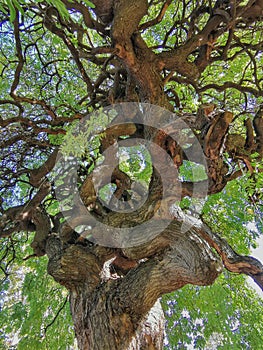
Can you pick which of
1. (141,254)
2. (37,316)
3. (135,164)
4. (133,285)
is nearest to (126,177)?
(135,164)

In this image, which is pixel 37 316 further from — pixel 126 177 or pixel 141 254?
pixel 141 254

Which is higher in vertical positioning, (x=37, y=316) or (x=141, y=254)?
(x=141, y=254)

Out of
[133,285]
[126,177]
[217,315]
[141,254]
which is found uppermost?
[126,177]

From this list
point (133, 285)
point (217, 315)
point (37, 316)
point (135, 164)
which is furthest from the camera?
point (135, 164)

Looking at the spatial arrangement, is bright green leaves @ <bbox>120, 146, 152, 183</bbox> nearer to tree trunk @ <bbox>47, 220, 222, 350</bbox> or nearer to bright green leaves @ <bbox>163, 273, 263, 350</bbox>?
tree trunk @ <bbox>47, 220, 222, 350</bbox>

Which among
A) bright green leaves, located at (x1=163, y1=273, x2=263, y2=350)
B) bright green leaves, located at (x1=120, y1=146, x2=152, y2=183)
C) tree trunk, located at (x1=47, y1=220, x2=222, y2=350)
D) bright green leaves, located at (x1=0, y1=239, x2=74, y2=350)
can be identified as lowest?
bright green leaves, located at (x1=163, y1=273, x2=263, y2=350)

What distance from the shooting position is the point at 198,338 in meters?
5.39

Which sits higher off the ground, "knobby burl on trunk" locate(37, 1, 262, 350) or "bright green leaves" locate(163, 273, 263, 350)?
"knobby burl on trunk" locate(37, 1, 262, 350)

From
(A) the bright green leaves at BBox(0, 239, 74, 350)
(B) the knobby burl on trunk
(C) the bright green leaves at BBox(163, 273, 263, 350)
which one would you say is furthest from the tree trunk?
(C) the bright green leaves at BBox(163, 273, 263, 350)

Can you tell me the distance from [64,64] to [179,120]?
2.75 m

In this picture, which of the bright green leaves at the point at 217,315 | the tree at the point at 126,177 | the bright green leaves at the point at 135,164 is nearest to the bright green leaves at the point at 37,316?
the tree at the point at 126,177

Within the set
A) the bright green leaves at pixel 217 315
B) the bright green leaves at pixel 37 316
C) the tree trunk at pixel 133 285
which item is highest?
the tree trunk at pixel 133 285

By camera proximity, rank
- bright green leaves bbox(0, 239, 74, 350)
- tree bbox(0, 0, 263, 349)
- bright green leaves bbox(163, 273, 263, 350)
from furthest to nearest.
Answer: bright green leaves bbox(163, 273, 263, 350) < bright green leaves bbox(0, 239, 74, 350) < tree bbox(0, 0, 263, 349)

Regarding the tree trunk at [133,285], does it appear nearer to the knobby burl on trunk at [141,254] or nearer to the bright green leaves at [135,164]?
the knobby burl on trunk at [141,254]
